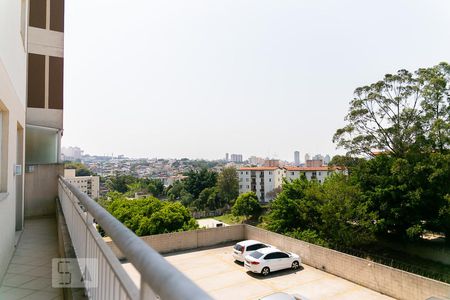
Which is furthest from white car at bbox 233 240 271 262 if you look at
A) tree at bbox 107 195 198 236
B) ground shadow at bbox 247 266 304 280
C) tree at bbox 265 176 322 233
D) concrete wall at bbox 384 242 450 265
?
concrete wall at bbox 384 242 450 265

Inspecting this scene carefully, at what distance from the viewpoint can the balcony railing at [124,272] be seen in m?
0.49

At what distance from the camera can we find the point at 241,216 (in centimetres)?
3547

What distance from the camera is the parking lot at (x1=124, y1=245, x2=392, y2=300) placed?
9891 millimetres

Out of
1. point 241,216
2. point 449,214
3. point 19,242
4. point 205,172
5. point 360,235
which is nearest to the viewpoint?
point 19,242

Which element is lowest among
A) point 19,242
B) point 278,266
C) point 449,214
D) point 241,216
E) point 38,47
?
point 241,216

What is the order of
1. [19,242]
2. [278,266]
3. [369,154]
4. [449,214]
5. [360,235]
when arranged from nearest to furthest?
[19,242] → [278,266] → [449,214] → [360,235] → [369,154]

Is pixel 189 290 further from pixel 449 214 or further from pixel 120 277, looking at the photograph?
pixel 449 214

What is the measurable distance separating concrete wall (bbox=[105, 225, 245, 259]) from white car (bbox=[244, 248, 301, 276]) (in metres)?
3.83

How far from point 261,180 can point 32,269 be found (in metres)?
49.9

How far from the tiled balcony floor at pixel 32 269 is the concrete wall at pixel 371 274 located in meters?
10.1

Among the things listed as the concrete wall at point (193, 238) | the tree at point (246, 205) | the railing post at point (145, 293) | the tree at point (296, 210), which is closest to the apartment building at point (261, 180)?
the tree at point (246, 205)

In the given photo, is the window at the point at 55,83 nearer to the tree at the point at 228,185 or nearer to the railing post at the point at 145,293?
the railing post at the point at 145,293

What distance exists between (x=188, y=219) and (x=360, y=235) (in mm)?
9691

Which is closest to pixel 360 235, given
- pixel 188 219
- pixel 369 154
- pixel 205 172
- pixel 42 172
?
pixel 369 154
